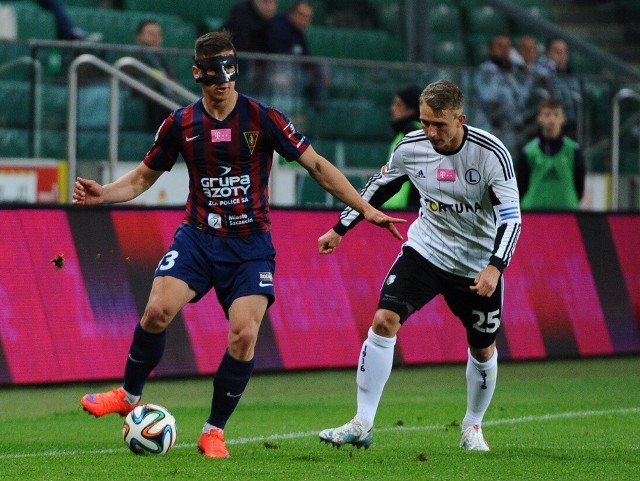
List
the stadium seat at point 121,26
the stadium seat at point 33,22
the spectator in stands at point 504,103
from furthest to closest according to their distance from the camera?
the stadium seat at point 121,26
the spectator in stands at point 504,103
the stadium seat at point 33,22

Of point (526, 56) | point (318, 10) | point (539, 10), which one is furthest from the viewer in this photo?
point (539, 10)

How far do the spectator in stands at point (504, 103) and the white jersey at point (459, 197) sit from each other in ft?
27.0

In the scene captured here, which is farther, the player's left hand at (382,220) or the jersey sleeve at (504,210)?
the jersey sleeve at (504,210)

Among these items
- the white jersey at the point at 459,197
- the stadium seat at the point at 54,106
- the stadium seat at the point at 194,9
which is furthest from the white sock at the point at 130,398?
the stadium seat at the point at 194,9

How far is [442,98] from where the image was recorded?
8211 mm

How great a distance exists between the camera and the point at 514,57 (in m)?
19.6

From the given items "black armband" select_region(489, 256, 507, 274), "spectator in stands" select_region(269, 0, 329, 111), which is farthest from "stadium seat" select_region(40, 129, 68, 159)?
"black armband" select_region(489, 256, 507, 274)

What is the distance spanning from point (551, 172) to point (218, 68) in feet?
25.0

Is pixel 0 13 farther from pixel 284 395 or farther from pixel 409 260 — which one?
pixel 409 260

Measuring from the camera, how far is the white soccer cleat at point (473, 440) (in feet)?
28.3

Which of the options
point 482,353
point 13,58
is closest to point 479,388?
point 482,353

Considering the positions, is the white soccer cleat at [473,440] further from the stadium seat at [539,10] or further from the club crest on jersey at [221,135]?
the stadium seat at [539,10]

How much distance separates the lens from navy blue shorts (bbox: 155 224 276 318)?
821 cm

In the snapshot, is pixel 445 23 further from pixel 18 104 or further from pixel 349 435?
pixel 349 435
